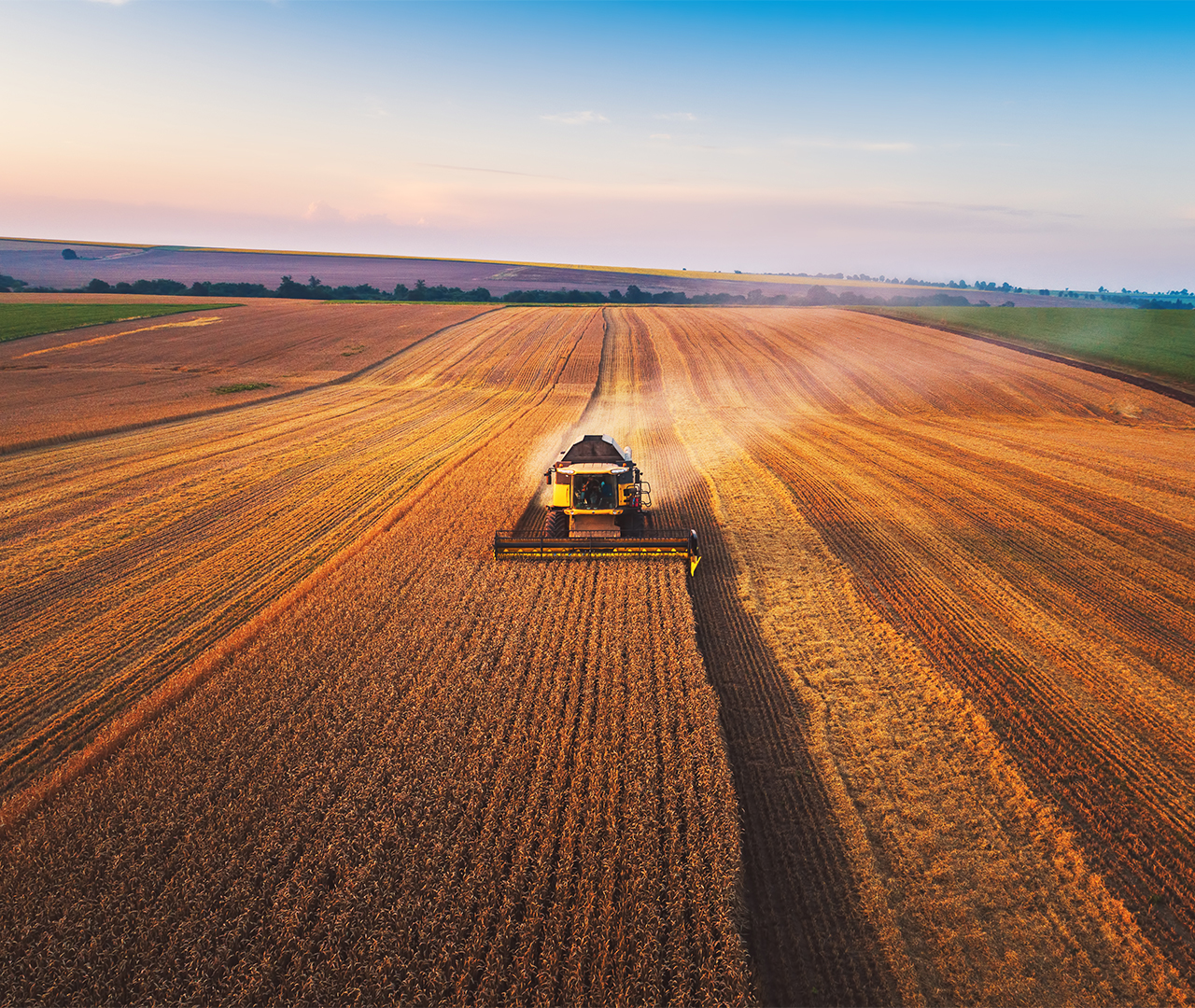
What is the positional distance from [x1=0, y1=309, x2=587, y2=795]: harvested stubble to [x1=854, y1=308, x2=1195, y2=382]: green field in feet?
123

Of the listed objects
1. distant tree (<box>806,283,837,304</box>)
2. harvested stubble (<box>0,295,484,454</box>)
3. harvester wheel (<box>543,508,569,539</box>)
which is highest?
distant tree (<box>806,283,837,304</box>)

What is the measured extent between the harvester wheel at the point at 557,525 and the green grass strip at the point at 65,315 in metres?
49.9

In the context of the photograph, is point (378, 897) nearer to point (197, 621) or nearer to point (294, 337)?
point (197, 621)

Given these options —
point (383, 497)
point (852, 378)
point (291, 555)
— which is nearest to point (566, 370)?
point (852, 378)

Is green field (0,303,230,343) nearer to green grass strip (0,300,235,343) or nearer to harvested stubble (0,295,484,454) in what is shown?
green grass strip (0,300,235,343)

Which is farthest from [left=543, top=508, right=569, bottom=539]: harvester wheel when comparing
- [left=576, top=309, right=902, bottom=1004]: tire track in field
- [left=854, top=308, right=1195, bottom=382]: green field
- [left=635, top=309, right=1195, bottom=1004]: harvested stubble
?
[left=854, top=308, right=1195, bottom=382]: green field

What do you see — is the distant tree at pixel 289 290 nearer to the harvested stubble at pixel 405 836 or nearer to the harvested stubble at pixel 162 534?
the harvested stubble at pixel 162 534

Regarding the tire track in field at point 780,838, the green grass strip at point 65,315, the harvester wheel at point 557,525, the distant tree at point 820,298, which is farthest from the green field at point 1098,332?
the green grass strip at point 65,315

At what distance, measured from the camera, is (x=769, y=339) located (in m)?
48.5

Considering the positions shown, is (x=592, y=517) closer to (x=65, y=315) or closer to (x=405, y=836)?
(x=405, y=836)

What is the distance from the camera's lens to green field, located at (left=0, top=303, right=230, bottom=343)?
46.4 metres

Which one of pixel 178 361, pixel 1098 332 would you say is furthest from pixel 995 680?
pixel 1098 332

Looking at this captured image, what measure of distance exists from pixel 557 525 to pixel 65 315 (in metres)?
61.8

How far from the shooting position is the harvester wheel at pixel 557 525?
12.9m
